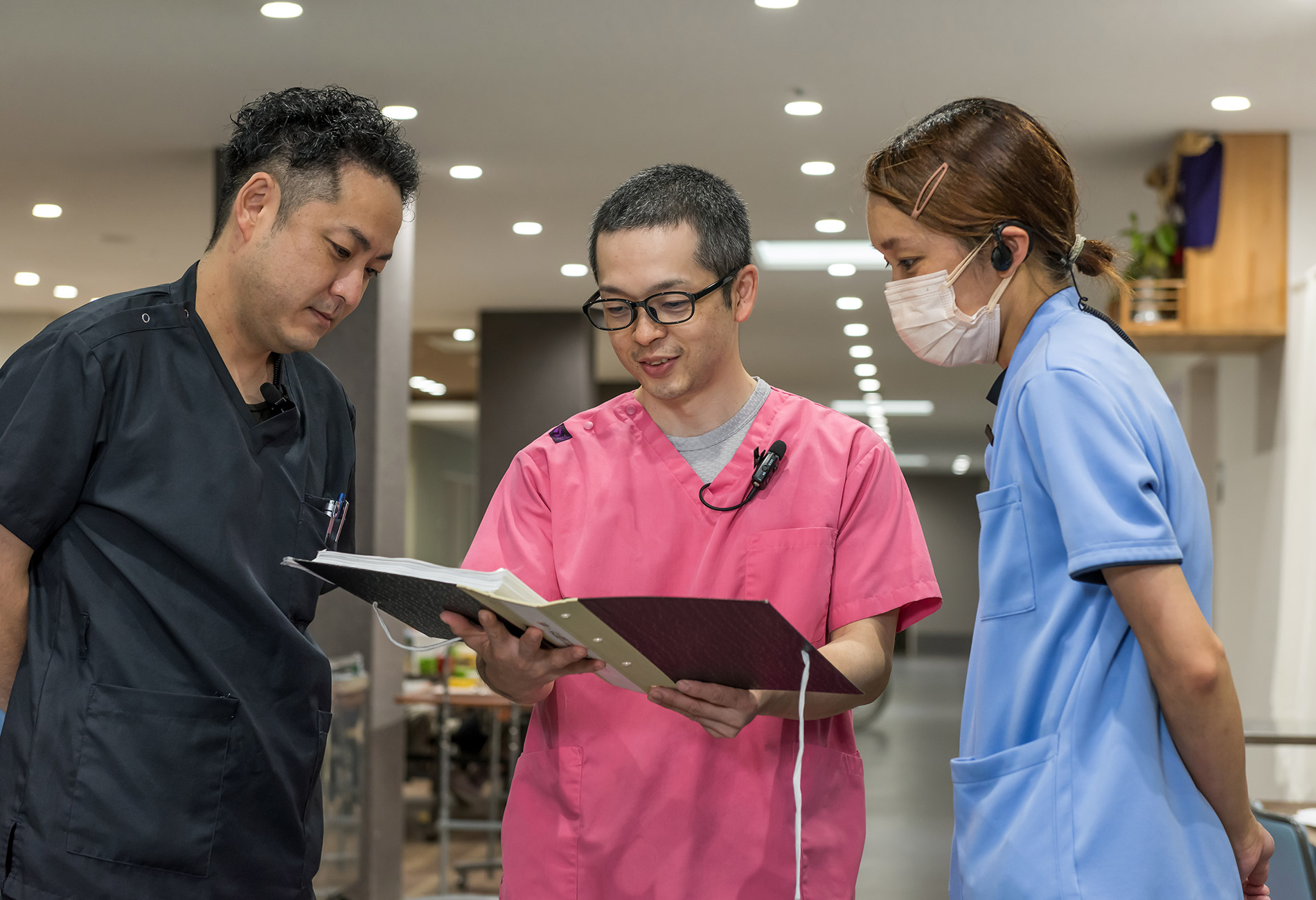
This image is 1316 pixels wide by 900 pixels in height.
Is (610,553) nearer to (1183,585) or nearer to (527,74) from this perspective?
(1183,585)

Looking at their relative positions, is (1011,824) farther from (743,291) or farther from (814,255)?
(814,255)

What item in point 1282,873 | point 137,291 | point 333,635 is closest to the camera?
point 137,291

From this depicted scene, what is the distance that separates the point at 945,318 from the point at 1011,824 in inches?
21.6

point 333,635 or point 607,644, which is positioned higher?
point 607,644

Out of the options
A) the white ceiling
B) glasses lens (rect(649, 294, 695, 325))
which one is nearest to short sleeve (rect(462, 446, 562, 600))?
glasses lens (rect(649, 294, 695, 325))

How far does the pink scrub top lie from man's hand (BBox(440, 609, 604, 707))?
0.14 meters

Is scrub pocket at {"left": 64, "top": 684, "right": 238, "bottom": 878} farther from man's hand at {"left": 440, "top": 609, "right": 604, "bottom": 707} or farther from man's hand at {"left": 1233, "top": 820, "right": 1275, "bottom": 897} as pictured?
man's hand at {"left": 1233, "top": 820, "right": 1275, "bottom": 897}

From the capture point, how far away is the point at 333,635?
606 centimetres

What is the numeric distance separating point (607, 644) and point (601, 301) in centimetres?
50

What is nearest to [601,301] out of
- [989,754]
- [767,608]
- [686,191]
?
[686,191]

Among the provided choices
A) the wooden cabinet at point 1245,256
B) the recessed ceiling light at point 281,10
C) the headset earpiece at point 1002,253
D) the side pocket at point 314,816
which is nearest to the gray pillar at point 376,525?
the recessed ceiling light at point 281,10

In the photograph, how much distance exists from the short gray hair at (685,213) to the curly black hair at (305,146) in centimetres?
29

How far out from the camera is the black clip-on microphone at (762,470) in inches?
60.9

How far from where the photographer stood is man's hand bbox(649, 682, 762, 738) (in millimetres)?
1339
